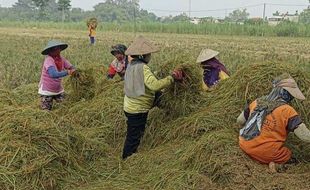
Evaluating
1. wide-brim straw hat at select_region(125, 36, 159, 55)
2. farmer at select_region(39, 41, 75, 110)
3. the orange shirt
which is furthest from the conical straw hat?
farmer at select_region(39, 41, 75, 110)

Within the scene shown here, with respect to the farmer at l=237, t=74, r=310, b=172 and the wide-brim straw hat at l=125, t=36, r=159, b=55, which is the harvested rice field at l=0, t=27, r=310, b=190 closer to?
the farmer at l=237, t=74, r=310, b=172

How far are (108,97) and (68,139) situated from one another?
178 cm

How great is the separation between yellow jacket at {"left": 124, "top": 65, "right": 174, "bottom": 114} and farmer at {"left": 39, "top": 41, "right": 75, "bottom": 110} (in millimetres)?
1460

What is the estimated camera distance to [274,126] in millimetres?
4160

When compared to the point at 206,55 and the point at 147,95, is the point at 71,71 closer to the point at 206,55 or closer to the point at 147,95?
the point at 147,95

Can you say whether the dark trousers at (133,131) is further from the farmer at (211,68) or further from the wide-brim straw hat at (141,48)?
the farmer at (211,68)

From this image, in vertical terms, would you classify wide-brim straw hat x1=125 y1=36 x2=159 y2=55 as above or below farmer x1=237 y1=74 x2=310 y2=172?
above

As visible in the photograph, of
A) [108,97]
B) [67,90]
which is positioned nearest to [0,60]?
[67,90]

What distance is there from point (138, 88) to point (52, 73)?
1673mm

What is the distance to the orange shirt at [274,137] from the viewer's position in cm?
411

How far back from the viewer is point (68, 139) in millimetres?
4922

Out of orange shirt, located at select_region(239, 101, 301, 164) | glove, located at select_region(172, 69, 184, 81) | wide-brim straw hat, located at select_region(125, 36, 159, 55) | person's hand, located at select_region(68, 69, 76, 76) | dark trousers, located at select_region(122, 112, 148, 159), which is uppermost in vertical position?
wide-brim straw hat, located at select_region(125, 36, 159, 55)

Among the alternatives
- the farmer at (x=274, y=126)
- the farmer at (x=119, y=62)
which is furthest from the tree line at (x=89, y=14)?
the farmer at (x=274, y=126)

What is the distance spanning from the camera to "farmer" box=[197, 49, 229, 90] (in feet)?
20.9
